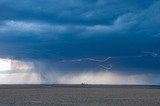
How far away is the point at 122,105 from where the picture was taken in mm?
57188

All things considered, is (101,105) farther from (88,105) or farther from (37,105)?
(37,105)

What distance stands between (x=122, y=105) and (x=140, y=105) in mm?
2522

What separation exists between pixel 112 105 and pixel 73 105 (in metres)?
5.52

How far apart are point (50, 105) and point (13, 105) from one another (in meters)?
5.12

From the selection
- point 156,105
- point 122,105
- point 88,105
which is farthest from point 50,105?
point 156,105

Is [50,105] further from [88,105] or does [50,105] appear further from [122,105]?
[122,105]

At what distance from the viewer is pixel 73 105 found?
5700 cm

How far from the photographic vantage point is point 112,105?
5722 centimetres

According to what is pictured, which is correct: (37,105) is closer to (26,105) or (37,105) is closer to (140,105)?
(26,105)

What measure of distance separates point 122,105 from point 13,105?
15.3m

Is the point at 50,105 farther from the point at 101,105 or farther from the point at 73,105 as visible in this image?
the point at 101,105

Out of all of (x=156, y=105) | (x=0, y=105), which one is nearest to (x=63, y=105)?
(x=0, y=105)

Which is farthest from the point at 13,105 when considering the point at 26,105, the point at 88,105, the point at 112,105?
the point at 112,105

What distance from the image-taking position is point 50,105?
56.7 meters
